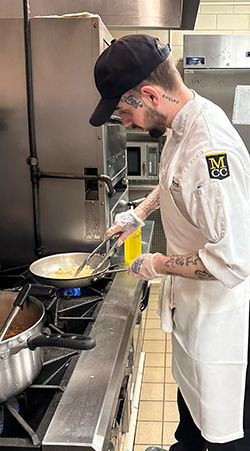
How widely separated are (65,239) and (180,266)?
0.83 metres

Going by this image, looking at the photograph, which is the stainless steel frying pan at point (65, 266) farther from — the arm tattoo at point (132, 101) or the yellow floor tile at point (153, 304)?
the yellow floor tile at point (153, 304)

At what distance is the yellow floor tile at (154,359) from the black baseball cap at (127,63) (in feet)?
6.80

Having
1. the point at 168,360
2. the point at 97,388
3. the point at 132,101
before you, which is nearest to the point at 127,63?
the point at 132,101

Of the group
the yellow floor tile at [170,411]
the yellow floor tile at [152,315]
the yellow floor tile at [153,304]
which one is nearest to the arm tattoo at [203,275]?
the yellow floor tile at [170,411]

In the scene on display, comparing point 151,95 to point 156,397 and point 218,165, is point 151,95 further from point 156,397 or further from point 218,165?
point 156,397

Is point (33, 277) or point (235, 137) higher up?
point (235, 137)

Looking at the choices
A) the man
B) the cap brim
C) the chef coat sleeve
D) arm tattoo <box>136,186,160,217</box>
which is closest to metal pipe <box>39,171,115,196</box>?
arm tattoo <box>136,186,160,217</box>

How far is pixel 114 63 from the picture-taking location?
3.63 feet

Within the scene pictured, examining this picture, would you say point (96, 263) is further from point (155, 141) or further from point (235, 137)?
point (155, 141)

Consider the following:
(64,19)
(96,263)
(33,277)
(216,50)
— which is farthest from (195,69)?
(33,277)

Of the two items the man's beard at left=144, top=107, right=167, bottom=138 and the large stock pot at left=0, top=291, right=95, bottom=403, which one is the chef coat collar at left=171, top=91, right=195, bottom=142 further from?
the large stock pot at left=0, top=291, right=95, bottom=403

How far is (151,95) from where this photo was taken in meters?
1.17

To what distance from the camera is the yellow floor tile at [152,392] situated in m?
2.44

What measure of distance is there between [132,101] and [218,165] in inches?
12.4
